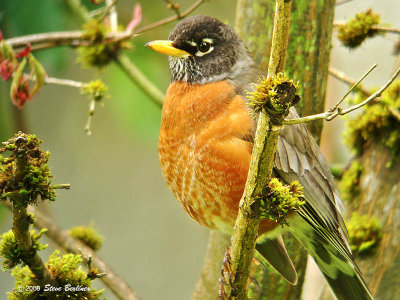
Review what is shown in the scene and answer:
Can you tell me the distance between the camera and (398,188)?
3.52 m

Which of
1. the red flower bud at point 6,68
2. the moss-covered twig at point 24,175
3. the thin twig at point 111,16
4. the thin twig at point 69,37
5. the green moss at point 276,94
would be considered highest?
the thin twig at point 111,16

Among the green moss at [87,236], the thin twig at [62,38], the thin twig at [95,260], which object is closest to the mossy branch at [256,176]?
the thin twig at [95,260]

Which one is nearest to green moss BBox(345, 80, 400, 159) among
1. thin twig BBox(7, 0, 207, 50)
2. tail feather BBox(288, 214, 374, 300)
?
tail feather BBox(288, 214, 374, 300)

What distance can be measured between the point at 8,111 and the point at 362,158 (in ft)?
9.46

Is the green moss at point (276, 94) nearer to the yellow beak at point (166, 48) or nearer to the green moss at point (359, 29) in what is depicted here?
the yellow beak at point (166, 48)

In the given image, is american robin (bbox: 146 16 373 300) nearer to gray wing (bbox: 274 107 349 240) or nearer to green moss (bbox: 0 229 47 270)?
gray wing (bbox: 274 107 349 240)

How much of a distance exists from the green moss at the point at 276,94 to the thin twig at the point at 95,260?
1.74 meters

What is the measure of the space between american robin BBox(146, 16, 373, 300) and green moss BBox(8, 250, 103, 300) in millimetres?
863

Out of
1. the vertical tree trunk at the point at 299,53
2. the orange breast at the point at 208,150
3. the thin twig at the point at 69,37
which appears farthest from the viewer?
the thin twig at the point at 69,37

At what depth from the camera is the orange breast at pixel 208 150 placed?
2.74 metres

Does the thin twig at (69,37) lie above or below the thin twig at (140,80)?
above

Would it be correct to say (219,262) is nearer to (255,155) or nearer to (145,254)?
(255,155)

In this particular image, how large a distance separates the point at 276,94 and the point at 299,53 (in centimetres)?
166

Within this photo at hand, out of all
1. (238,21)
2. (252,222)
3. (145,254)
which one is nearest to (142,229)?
(145,254)
